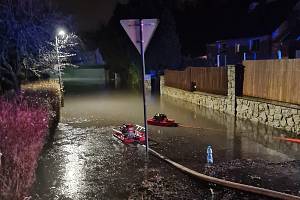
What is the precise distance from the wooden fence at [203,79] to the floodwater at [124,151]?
90.9 inches

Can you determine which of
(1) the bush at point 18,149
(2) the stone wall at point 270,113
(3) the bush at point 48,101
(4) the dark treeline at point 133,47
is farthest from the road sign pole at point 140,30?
(4) the dark treeline at point 133,47

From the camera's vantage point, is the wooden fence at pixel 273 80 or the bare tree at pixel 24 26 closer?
the wooden fence at pixel 273 80

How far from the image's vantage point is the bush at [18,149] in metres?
6.48

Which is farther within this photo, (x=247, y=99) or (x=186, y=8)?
(x=186, y=8)

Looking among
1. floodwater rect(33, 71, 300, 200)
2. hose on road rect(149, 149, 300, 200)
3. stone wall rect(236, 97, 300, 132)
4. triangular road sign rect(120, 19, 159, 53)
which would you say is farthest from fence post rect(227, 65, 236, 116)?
triangular road sign rect(120, 19, 159, 53)

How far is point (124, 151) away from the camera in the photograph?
1077cm

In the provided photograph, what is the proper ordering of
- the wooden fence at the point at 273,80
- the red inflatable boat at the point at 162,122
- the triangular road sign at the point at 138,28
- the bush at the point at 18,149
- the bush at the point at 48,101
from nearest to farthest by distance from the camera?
the bush at the point at 18,149 → the triangular road sign at the point at 138,28 → the wooden fence at the point at 273,80 → the bush at the point at 48,101 → the red inflatable boat at the point at 162,122

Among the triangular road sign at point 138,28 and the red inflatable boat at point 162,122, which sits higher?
the triangular road sign at point 138,28

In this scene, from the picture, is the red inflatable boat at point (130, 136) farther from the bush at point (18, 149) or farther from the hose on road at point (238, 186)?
the hose on road at point (238, 186)

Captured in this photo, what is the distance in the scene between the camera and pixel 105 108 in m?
21.7

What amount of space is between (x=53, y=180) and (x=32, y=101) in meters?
6.65

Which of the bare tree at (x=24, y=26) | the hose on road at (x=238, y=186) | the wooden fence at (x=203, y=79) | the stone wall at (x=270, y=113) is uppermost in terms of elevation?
the bare tree at (x=24, y=26)

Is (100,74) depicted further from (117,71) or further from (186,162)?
(186,162)

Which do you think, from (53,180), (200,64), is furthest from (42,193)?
(200,64)
